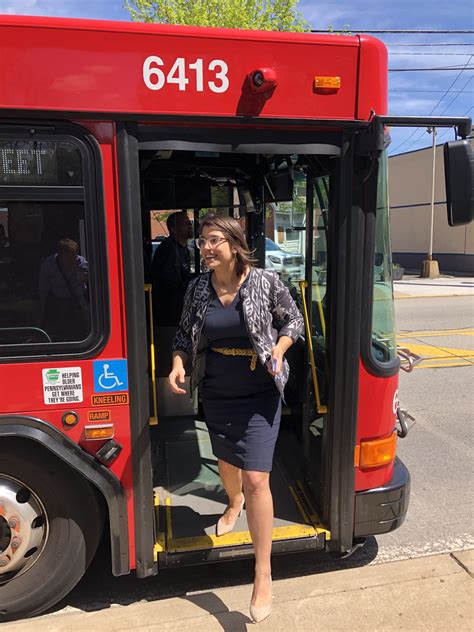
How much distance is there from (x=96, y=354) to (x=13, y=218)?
672 mm

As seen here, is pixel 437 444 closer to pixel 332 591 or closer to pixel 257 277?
pixel 332 591

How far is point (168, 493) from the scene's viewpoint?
3227 mm

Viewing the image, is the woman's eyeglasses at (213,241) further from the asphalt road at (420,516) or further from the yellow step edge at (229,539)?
the asphalt road at (420,516)

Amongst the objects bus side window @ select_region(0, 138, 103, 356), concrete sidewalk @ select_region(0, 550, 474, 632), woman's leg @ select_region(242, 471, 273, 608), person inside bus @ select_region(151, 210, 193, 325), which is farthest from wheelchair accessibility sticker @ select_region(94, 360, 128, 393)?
person inside bus @ select_region(151, 210, 193, 325)

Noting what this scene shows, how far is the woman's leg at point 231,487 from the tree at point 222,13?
12.9 meters

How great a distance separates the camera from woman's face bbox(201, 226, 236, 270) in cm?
238

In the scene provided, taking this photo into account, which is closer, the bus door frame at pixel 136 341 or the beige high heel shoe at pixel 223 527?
the bus door frame at pixel 136 341

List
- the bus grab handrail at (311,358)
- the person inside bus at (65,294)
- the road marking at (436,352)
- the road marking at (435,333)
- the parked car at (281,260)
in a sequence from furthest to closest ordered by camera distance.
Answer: the road marking at (435,333), the road marking at (436,352), the parked car at (281,260), the bus grab handrail at (311,358), the person inside bus at (65,294)

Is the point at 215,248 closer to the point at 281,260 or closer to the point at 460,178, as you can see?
the point at 460,178

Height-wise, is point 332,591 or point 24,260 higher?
point 24,260

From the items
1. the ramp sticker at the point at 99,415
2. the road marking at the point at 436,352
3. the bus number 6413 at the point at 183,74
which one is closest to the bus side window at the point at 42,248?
the ramp sticker at the point at 99,415

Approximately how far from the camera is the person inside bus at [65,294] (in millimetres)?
2301

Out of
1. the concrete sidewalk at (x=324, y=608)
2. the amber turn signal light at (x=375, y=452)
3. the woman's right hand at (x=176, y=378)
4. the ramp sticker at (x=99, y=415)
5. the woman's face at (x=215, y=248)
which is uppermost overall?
the woman's face at (x=215, y=248)

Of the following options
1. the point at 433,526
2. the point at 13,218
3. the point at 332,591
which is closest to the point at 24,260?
the point at 13,218
